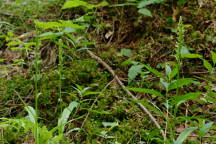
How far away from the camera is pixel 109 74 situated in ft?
7.77

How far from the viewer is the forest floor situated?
1.72 meters

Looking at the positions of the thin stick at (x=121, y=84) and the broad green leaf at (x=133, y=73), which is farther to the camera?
the broad green leaf at (x=133, y=73)

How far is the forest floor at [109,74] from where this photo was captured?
1.72 m

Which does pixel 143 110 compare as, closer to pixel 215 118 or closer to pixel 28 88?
pixel 215 118

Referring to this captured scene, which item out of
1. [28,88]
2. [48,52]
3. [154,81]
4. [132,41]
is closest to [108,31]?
[132,41]

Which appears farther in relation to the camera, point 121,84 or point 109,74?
point 109,74

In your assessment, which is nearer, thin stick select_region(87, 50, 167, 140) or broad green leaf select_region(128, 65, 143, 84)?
thin stick select_region(87, 50, 167, 140)

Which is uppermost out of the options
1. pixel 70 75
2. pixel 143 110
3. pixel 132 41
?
pixel 132 41

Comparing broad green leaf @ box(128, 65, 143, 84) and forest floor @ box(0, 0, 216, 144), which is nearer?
forest floor @ box(0, 0, 216, 144)

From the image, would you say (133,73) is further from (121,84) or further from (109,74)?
(109,74)

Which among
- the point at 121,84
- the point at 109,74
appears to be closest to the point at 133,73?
the point at 121,84

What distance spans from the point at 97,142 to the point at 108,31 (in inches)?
63.1

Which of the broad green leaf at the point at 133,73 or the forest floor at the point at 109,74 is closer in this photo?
the forest floor at the point at 109,74

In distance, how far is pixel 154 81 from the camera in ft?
7.38
